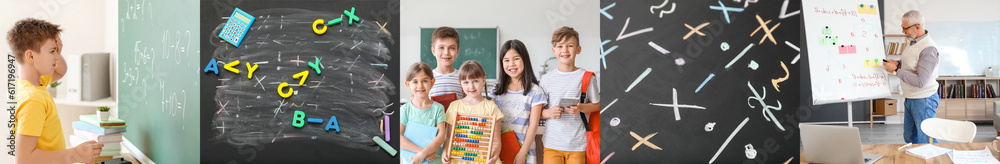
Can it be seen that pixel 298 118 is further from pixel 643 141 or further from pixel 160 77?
pixel 643 141

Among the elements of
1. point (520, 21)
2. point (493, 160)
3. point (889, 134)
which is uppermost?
point (520, 21)

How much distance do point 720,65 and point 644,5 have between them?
48 centimetres

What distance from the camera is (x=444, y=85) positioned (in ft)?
11.5

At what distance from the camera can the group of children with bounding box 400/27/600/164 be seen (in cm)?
339

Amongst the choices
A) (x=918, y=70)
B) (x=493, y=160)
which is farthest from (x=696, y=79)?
(x=918, y=70)

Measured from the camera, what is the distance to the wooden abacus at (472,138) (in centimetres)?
341

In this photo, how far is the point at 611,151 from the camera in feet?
11.0

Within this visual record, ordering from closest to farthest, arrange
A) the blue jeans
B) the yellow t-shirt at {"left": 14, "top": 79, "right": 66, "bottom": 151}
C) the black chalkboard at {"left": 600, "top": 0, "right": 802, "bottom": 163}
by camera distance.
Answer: the yellow t-shirt at {"left": 14, "top": 79, "right": 66, "bottom": 151}
the black chalkboard at {"left": 600, "top": 0, "right": 802, "bottom": 163}
the blue jeans

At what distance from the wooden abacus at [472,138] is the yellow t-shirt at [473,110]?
2 cm

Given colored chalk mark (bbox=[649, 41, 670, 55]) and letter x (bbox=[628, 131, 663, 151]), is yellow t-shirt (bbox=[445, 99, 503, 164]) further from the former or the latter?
colored chalk mark (bbox=[649, 41, 670, 55])

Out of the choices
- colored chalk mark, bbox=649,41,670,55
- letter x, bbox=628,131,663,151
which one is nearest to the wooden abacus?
letter x, bbox=628,131,663,151

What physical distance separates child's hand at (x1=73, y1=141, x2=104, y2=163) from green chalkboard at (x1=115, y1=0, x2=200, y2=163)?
395 millimetres

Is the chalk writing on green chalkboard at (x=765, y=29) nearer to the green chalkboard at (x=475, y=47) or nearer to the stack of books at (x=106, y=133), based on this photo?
the green chalkboard at (x=475, y=47)

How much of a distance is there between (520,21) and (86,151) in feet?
7.04
